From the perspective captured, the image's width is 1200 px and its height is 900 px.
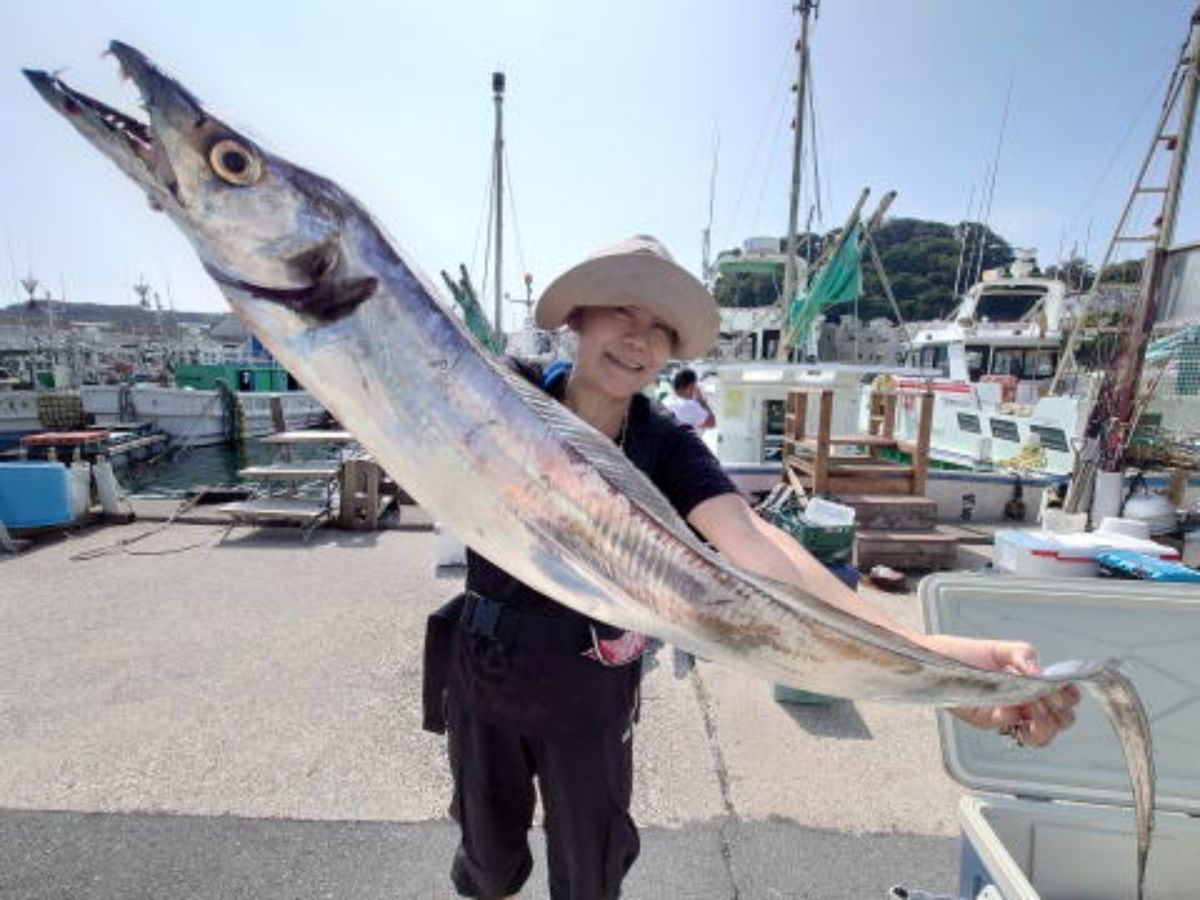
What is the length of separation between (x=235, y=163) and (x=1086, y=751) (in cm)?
250

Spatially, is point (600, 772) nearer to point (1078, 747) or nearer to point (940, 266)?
point (1078, 747)

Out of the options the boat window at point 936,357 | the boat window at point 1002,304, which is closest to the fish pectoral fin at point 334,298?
the boat window at point 936,357

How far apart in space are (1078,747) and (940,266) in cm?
6070

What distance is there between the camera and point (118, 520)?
25.3 ft

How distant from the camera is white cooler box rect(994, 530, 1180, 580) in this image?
14.3 ft

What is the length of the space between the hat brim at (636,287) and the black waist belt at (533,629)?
0.83 meters

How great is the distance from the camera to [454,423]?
43.6 inches

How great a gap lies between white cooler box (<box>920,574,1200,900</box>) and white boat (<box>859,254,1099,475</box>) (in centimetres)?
675

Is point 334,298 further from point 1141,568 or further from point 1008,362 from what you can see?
point 1008,362

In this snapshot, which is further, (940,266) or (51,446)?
(940,266)

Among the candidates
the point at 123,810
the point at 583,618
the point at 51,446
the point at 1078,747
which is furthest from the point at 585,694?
the point at 51,446

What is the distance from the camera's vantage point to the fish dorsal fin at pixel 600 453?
3.85 ft

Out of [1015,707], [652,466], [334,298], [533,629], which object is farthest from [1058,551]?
[334,298]

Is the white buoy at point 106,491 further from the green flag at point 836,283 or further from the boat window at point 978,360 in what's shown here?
the boat window at point 978,360
